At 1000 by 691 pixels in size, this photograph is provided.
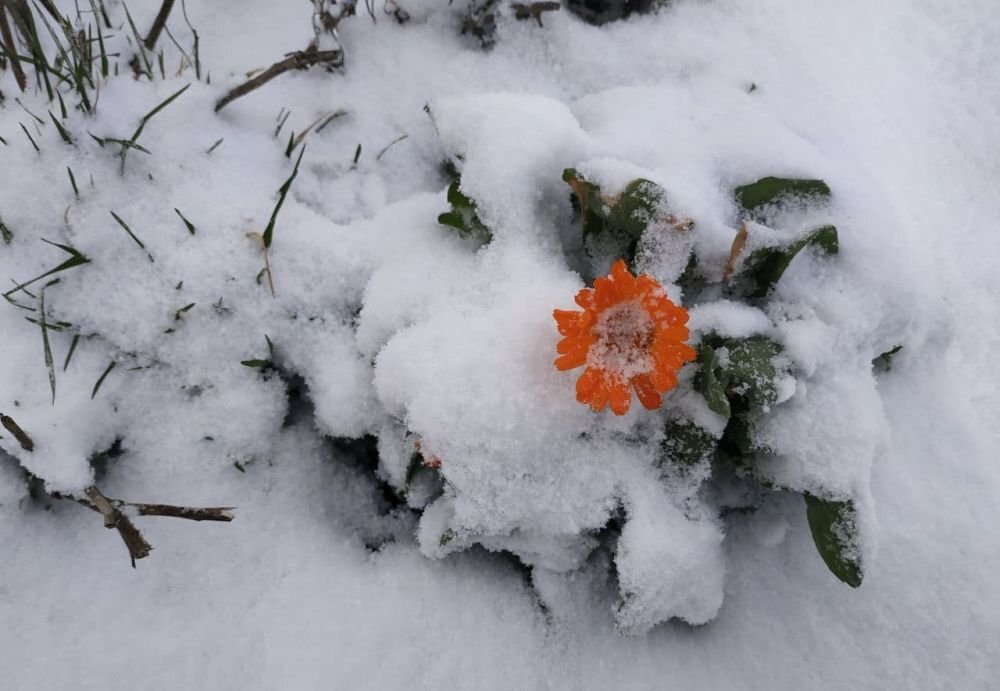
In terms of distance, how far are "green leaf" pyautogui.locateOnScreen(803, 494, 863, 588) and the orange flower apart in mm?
327

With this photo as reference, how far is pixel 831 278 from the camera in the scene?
119cm

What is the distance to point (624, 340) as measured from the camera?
1.02 m

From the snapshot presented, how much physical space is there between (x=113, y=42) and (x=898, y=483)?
1.66m

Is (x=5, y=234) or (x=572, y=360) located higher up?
(x=572, y=360)

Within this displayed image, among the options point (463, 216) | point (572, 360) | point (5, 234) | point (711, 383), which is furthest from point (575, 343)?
point (5, 234)

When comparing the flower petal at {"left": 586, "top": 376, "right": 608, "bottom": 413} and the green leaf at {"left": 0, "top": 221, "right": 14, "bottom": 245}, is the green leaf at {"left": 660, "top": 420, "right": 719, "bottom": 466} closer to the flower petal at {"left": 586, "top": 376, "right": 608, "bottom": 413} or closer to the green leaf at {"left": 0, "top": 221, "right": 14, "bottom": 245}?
the flower petal at {"left": 586, "top": 376, "right": 608, "bottom": 413}

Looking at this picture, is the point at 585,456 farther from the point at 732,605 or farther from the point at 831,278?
the point at 831,278

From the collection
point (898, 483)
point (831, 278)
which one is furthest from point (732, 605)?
point (831, 278)

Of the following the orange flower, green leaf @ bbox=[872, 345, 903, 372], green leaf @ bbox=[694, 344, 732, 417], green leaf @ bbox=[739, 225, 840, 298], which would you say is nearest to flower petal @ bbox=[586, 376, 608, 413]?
the orange flower

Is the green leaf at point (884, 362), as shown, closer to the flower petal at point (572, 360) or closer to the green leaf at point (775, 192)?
the green leaf at point (775, 192)

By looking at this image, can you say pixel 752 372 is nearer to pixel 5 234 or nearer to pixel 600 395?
pixel 600 395

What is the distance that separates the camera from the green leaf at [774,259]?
112 centimetres

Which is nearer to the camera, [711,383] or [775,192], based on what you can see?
[711,383]

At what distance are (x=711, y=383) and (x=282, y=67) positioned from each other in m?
0.96
